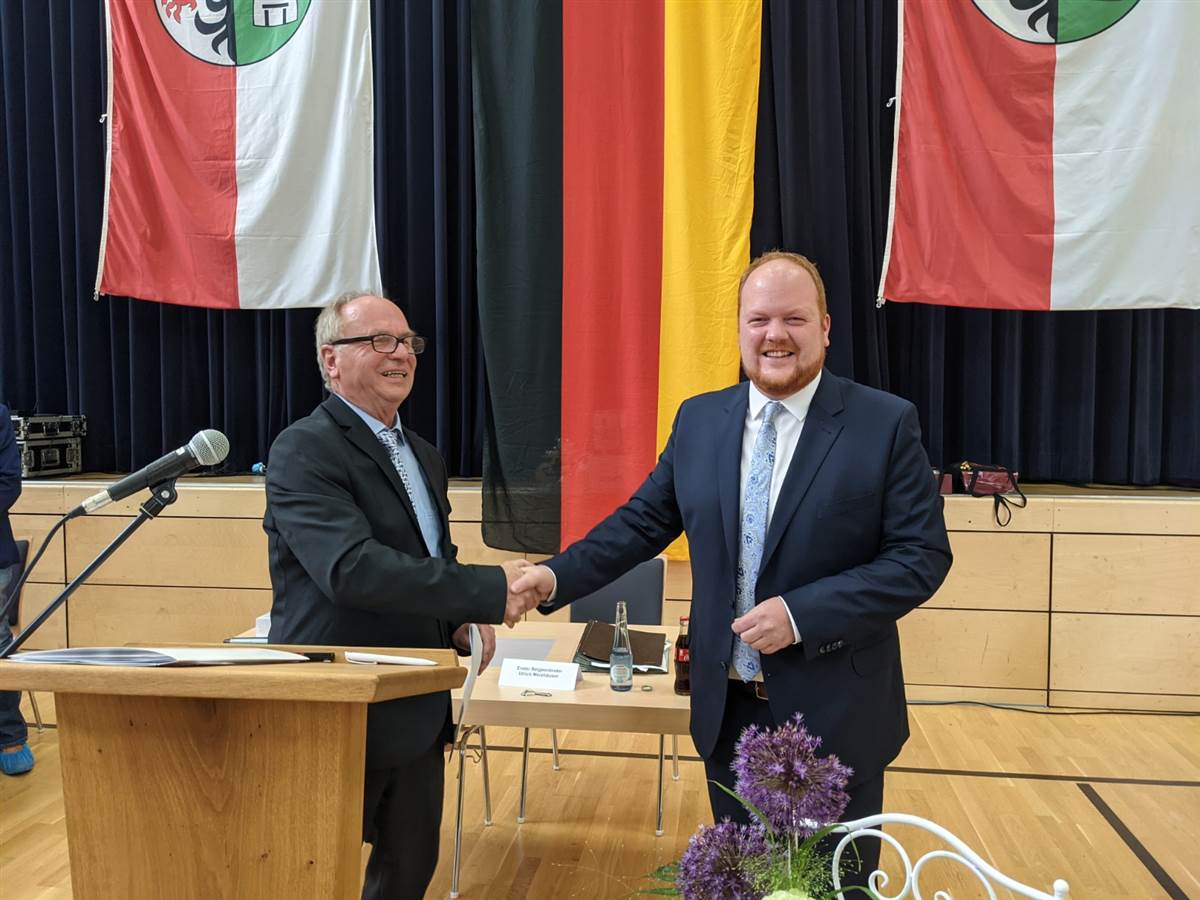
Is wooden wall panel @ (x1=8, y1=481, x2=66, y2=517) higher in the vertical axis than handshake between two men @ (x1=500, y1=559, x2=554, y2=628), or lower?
lower

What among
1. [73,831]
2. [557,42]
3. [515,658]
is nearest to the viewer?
[73,831]

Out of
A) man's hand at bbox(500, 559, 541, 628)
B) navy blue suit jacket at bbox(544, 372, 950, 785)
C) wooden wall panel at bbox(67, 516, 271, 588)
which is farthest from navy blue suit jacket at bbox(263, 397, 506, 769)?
wooden wall panel at bbox(67, 516, 271, 588)

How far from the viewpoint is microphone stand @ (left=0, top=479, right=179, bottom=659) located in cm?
131

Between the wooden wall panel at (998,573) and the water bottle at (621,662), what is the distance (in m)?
2.24

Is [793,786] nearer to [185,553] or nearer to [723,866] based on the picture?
[723,866]

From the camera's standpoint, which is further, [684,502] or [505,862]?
[505,862]

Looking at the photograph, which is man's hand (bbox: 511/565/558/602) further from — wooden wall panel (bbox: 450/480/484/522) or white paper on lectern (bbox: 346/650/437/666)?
wooden wall panel (bbox: 450/480/484/522)

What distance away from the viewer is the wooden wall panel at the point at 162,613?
15.8ft

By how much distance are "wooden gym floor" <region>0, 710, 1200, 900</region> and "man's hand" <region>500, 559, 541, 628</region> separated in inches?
45.9

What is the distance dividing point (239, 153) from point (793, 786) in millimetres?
4682

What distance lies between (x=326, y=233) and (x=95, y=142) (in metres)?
1.78

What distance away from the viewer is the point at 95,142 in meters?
5.33

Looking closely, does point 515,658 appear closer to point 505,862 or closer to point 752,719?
point 505,862

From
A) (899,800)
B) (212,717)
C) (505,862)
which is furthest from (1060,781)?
(212,717)
